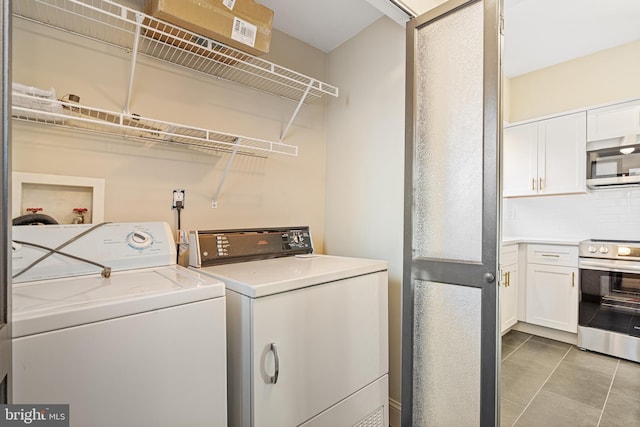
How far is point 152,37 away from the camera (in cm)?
140

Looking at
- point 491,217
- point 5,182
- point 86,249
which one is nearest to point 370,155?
point 491,217

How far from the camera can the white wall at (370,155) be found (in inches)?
71.4

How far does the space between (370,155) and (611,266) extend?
7.84ft

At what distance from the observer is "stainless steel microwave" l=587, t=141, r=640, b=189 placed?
2.62m

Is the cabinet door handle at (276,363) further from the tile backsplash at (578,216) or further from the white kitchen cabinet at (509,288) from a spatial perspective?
the tile backsplash at (578,216)

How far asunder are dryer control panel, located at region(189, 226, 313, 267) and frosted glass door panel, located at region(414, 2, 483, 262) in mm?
763

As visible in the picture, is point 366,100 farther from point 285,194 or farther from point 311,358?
point 311,358

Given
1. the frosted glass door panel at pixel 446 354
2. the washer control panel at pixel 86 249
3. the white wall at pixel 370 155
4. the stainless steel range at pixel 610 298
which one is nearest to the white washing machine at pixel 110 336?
the washer control panel at pixel 86 249

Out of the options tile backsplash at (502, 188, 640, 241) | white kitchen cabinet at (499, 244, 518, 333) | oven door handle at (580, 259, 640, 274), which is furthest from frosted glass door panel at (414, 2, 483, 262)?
tile backsplash at (502, 188, 640, 241)

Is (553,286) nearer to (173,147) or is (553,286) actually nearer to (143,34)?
(173,147)

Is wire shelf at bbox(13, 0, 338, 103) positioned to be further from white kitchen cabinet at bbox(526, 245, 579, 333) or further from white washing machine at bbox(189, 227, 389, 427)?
white kitchen cabinet at bbox(526, 245, 579, 333)

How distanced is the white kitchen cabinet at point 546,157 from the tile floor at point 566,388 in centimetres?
154

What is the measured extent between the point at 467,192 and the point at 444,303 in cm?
53

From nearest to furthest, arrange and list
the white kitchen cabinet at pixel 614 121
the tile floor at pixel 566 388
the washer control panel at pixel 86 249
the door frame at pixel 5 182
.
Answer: the door frame at pixel 5 182 < the washer control panel at pixel 86 249 < the tile floor at pixel 566 388 < the white kitchen cabinet at pixel 614 121
